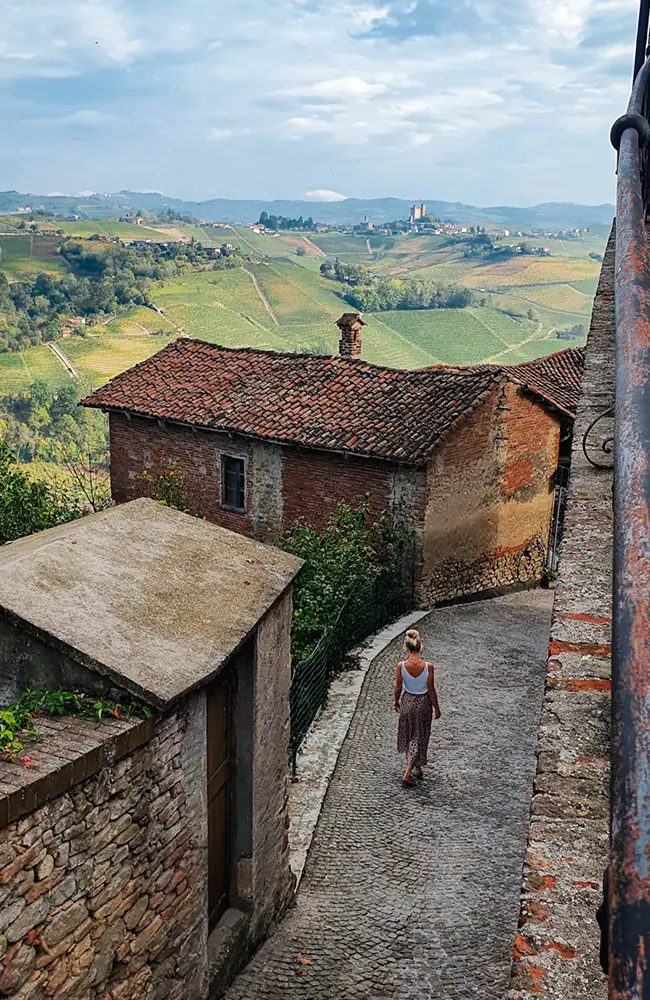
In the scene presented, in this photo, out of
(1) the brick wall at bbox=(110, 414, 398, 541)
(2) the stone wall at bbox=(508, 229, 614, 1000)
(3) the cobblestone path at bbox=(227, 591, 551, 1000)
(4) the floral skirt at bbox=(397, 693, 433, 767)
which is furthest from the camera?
(1) the brick wall at bbox=(110, 414, 398, 541)

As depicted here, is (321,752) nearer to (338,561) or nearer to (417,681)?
(417,681)

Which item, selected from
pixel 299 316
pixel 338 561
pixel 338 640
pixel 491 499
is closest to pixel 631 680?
pixel 338 640

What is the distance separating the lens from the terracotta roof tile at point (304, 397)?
57.6 feet

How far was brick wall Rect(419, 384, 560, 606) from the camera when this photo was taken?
17391 millimetres

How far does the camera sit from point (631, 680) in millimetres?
941

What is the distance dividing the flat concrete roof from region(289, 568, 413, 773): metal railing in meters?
3.48

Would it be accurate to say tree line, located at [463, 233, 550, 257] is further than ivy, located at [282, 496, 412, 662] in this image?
Yes

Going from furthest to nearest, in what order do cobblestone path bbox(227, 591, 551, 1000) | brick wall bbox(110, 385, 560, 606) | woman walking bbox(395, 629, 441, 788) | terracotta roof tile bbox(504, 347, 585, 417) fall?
terracotta roof tile bbox(504, 347, 585, 417) → brick wall bbox(110, 385, 560, 606) → woman walking bbox(395, 629, 441, 788) → cobblestone path bbox(227, 591, 551, 1000)

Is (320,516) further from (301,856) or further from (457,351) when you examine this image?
(457,351)

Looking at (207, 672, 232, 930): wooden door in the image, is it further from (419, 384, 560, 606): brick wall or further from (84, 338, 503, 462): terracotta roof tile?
(419, 384, 560, 606): brick wall

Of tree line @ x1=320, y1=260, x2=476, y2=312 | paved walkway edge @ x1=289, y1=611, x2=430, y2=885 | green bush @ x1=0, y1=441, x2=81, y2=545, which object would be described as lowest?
paved walkway edge @ x1=289, y1=611, x2=430, y2=885

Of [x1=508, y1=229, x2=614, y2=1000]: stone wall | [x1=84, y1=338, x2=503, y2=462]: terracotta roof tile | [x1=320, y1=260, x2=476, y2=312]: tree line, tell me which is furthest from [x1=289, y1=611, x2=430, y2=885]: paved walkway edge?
[x1=320, y1=260, x2=476, y2=312]: tree line

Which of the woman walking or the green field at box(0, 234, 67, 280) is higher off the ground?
the green field at box(0, 234, 67, 280)

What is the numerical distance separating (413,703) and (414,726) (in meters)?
0.28
